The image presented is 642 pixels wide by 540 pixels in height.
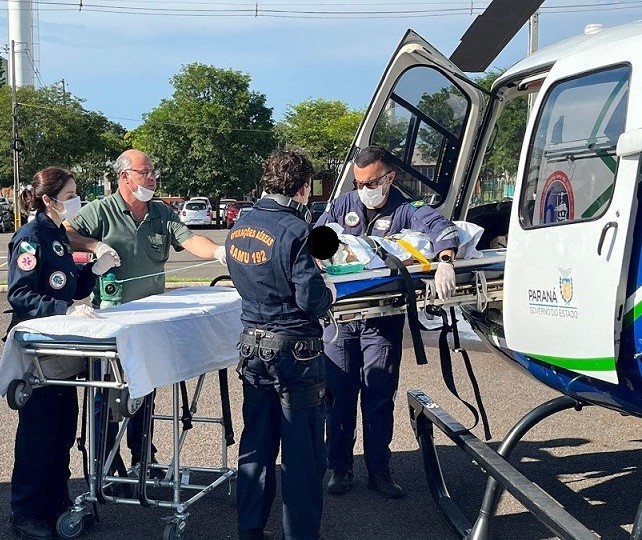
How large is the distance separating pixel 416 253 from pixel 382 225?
0.57 m

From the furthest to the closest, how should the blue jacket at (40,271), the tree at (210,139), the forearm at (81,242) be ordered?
the tree at (210,139)
the forearm at (81,242)
the blue jacket at (40,271)

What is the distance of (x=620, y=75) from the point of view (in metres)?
3.53

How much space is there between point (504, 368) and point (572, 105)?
4.71 metres

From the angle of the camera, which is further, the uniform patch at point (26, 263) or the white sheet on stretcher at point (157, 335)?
the uniform patch at point (26, 263)

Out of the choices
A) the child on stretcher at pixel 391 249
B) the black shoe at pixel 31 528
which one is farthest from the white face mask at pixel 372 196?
the black shoe at pixel 31 528

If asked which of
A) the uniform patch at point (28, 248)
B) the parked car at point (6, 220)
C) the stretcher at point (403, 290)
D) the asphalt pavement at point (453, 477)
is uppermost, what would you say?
the uniform patch at point (28, 248)

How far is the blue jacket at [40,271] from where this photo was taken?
4.18 metres

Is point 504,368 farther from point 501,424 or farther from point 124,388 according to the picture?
point 124,388

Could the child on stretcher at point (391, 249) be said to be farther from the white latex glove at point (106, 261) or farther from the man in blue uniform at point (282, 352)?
the white latex glove at point (106, 261)

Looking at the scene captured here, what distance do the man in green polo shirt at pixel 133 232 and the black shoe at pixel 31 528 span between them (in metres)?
0.84

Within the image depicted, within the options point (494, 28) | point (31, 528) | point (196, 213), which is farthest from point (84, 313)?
point (196, 213)

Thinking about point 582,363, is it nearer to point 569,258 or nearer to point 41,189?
point 569,258

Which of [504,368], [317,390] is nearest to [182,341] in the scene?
[317,390]

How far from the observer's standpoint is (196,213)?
138ft
